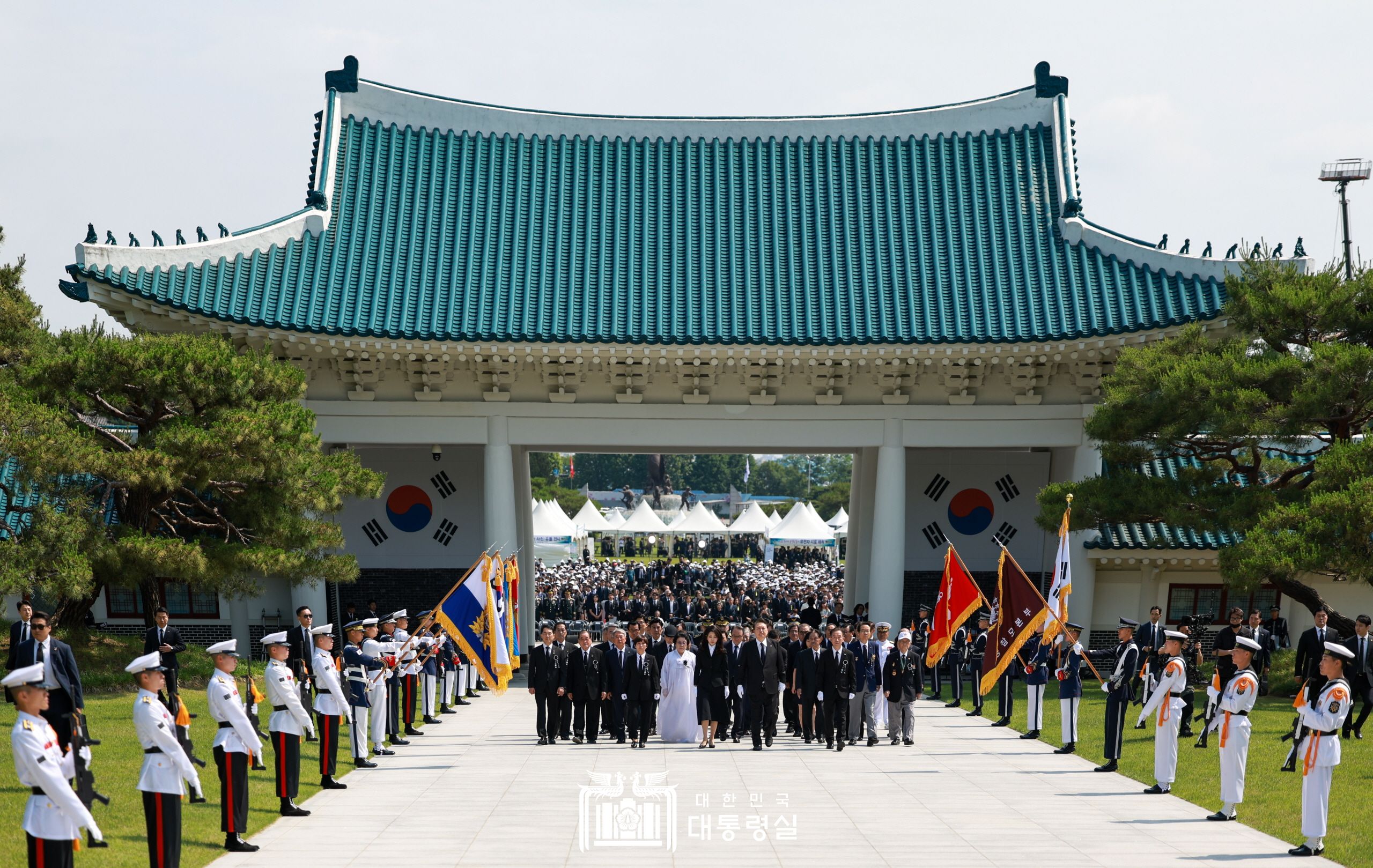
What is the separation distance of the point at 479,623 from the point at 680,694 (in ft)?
9.24

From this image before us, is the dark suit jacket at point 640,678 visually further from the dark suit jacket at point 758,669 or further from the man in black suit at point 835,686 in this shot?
the man in black suit at point 835,686

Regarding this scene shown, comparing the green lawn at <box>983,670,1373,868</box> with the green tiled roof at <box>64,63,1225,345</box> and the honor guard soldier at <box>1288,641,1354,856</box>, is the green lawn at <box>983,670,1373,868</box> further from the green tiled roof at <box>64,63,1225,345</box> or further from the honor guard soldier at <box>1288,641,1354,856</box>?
the green tiled roof at <box>64,63,1225,345</box>

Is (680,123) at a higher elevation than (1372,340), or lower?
higher

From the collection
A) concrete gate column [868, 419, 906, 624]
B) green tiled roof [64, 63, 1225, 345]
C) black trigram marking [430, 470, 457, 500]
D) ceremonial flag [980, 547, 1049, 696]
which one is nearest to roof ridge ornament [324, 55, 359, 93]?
green tiled roof [64, 63, 1225, 345]

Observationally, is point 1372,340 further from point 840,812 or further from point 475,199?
point 475,199

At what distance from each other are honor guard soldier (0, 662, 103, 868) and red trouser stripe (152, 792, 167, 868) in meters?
1.00

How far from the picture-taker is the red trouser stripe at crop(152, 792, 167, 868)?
898cm

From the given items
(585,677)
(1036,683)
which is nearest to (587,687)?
(585,677)

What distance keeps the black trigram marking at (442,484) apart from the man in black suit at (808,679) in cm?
1034

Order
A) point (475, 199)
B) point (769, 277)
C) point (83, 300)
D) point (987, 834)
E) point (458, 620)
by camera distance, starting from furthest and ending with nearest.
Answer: point (475, 199)
point (769, 277)
point (83, 300)
point (458, 620)
point (987, 834)

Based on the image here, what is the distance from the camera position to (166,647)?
1399cm

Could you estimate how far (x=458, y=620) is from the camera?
1540 centimetres

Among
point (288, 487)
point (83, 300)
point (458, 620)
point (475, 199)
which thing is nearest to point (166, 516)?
point (288, 487)

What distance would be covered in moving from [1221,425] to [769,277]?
826 cm
